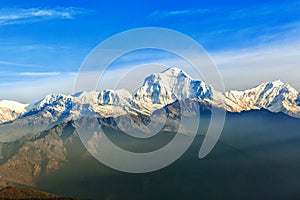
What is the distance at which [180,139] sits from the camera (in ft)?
412

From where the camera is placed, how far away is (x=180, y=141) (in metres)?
130

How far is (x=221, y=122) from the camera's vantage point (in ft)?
281

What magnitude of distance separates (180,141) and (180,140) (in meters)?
3.06

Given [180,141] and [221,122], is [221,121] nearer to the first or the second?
[221,122]

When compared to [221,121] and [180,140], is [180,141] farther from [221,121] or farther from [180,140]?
[221,121]

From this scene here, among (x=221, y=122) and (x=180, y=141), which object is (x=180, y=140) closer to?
(x=180, y=141)

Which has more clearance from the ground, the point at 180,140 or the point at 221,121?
the point at 221,121

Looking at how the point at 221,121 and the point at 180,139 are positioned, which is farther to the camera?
the point at 180,139

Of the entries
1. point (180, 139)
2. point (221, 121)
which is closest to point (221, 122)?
point (221, 121)

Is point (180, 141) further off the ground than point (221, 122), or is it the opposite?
point (221, 122)

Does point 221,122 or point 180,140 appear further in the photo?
point 180,140

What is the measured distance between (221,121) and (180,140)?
42.9 m

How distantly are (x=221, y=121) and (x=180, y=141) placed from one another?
45906 millimetres

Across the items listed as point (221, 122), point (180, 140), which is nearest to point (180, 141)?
point (180, 140)
